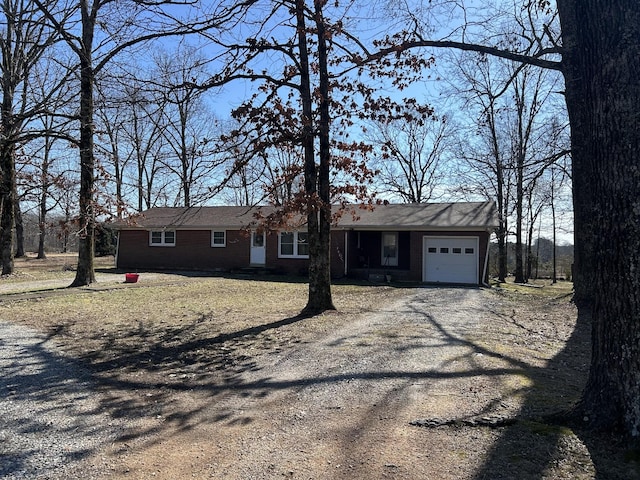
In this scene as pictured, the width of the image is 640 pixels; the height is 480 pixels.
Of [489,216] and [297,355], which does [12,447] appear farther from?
[489,216]

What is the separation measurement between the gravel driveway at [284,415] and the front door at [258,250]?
1553cm

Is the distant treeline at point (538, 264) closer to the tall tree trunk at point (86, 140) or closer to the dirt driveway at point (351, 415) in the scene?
the tall tree trunk at point (86, 140)

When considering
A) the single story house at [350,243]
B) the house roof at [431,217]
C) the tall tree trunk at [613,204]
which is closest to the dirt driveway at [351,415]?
the tall tree trunk at [613,204]

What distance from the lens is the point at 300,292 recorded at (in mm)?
15375

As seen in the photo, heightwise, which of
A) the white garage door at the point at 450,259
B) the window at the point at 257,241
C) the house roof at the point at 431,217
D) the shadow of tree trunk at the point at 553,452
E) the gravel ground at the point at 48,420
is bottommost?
the gravel ground at the point at 48,420

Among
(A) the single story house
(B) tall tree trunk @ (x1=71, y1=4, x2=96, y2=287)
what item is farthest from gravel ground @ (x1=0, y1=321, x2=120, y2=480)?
(A) the single story house

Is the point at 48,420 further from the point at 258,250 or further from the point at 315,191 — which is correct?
the point at 258,250

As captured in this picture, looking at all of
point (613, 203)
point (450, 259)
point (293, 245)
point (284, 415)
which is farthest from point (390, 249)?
point (613, 203)

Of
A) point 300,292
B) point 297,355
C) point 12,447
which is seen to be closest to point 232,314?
point 297,355

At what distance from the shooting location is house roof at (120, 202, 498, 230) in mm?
19641

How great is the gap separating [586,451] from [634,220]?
5.51 feet

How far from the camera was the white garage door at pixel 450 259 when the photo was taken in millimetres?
19656

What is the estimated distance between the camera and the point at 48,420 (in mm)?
4375

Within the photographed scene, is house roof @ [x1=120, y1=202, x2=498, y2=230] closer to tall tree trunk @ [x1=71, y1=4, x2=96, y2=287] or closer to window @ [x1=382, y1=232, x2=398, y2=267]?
window @ [x1=382, y1=232, x2=398, y2=267]
